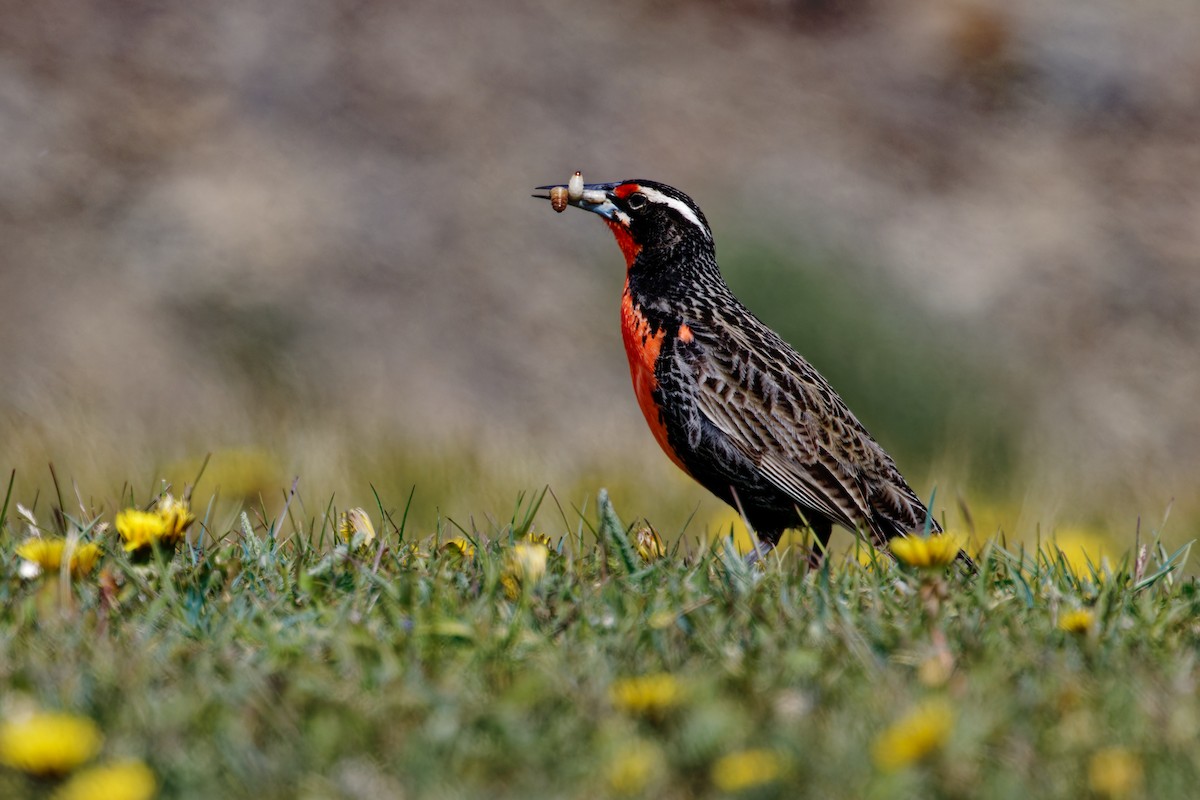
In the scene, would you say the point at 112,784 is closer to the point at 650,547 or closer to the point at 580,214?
the point at 650,547

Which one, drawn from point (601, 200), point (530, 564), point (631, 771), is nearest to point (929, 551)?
point (530, 564)

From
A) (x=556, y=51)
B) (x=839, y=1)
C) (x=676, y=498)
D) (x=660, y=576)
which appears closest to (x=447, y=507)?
(x=676, y=498)

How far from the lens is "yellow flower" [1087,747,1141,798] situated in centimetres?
262

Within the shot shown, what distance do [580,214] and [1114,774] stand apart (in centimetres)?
1029

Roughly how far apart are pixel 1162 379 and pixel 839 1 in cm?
437

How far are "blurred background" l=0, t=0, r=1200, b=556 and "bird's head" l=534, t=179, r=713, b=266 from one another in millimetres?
2703

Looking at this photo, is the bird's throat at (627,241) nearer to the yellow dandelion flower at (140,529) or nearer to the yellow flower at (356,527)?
the yellow flower at (356,527)

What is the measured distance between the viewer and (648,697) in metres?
2.94

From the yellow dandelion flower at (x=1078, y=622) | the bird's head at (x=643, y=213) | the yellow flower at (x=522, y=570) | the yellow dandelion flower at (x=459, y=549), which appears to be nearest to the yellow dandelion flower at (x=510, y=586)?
the yellow flower at (x=522, y=570)

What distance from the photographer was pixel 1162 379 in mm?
12078

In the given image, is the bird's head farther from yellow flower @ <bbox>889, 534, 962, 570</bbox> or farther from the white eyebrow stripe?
yellow flower @ <bbox>889, 534, 962, 570</bbox>

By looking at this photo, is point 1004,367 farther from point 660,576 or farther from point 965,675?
point 965,675

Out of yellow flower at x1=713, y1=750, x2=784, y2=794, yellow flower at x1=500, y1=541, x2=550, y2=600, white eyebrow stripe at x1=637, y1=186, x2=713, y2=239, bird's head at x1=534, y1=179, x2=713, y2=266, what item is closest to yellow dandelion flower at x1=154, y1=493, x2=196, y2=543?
yellow flower at x1=500, y1=541, x2=550, y2=600

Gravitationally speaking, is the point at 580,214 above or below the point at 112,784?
above
